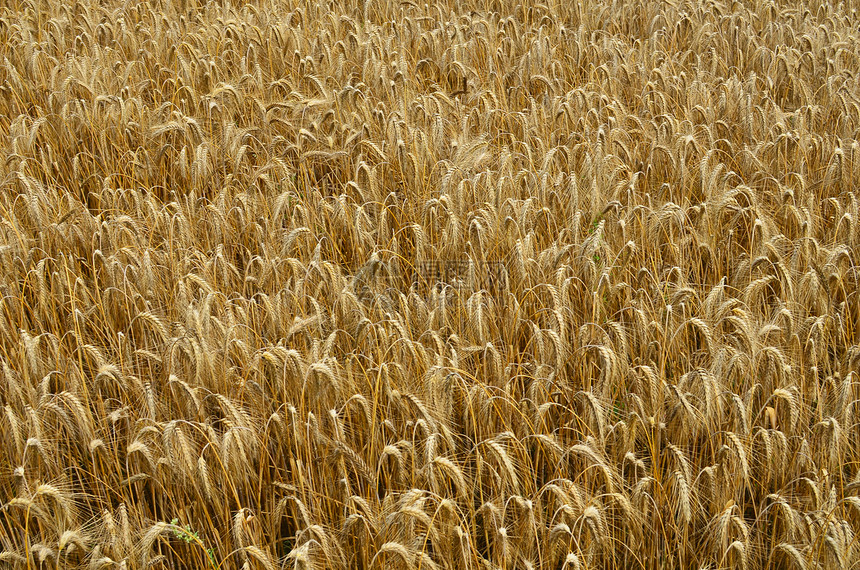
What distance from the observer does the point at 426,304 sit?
110 inches

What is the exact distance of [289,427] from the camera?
2.27 metres

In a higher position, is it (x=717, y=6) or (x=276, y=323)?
(x=717, y=6)

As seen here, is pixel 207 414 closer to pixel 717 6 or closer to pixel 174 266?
pixel 174 266

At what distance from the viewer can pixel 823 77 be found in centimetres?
468

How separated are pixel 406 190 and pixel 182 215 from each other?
3.17 ft

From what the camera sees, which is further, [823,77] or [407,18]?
[407,18]

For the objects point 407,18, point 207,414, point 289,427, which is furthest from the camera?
point 407,18

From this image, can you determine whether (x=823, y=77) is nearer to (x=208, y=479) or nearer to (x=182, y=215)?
(x=182, y=215)

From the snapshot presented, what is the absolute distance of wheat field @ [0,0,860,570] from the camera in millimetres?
2088

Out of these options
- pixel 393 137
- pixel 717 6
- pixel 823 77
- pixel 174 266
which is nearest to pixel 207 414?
pixel 174 266

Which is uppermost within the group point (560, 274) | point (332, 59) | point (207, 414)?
point (332, 59)

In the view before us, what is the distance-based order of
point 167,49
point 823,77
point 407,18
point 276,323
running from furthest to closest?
point 407,18 < point 167,49 < point 823,77 < point 276,323

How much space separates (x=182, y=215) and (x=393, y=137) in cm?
110

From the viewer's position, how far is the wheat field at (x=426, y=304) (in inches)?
82.2
